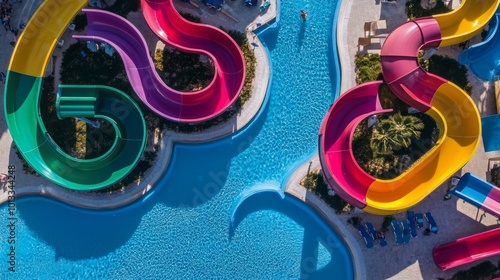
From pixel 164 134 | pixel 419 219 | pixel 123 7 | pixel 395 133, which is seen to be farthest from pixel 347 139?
Result: pixel 123 7

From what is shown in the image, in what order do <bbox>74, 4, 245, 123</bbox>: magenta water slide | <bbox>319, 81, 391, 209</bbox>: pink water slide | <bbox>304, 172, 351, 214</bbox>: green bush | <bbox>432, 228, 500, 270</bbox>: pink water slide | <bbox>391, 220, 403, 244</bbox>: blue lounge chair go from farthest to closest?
<bbox>304, 172, 351, 214</bbox>: green bush, <bbox>391, 220, 403, 244</bbox>: blue lounge chair, <bbox>432, 228, 500, 270</bbox>: pink water slide, <bbox>74, 4, 245, 123</bbox>: magenta water slide, <bbox>319, 81, 391, 209</bbox>: pink water slide

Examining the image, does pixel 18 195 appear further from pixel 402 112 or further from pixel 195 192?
pixel 402 112

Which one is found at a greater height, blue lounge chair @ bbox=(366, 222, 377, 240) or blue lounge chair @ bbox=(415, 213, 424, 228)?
blue lounge chair @ bbox=(415, 213, 424, 228)

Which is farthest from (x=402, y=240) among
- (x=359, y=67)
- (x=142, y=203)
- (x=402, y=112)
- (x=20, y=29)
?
(x=20, y=29)

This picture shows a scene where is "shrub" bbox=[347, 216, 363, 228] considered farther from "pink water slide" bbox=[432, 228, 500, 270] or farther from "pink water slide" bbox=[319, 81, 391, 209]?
"pink water slide" bbox=[432, 228, 500, 270]

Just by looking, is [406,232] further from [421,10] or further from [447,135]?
[421,10]

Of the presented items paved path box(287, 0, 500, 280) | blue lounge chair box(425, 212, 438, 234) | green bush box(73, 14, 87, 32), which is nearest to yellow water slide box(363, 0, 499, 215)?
paved path box(287, 0, 500, 280)
